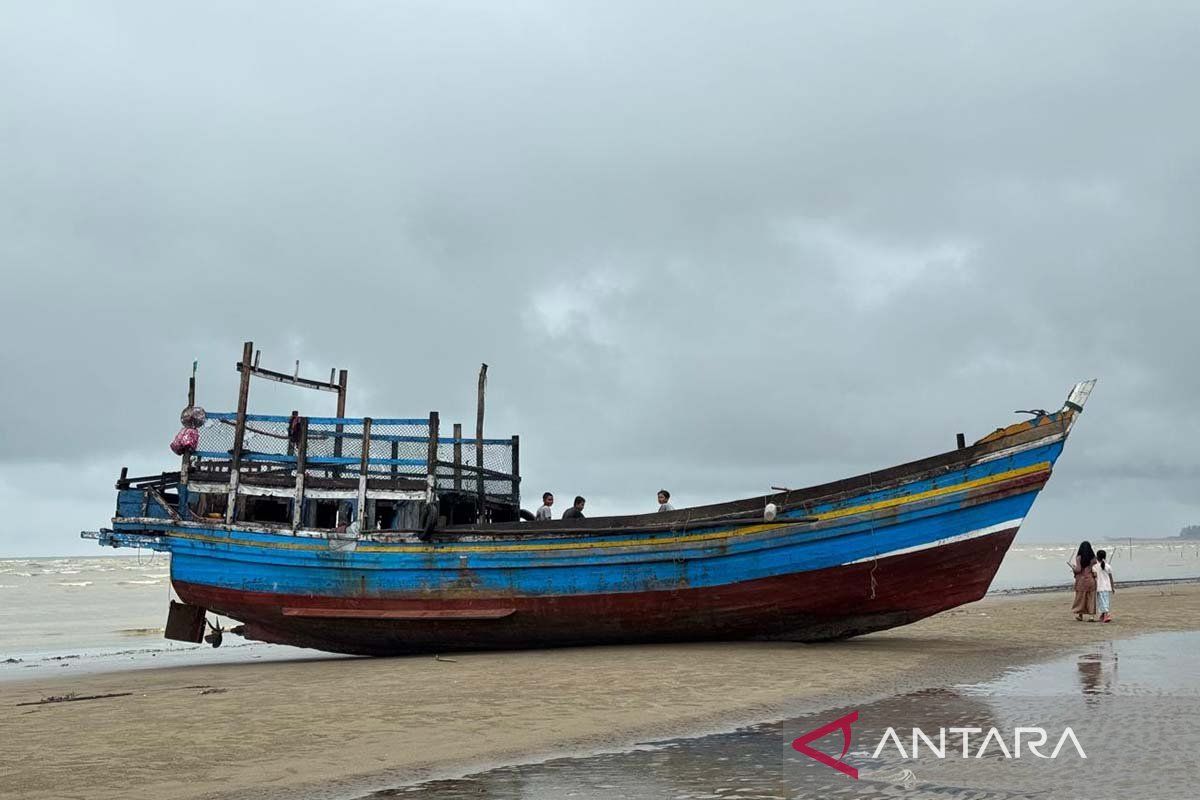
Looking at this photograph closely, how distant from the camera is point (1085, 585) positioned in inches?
794

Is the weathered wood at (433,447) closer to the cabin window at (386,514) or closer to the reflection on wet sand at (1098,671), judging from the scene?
the cabin window at (386,514)

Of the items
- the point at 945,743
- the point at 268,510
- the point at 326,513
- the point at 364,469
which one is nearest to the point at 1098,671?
the point at 945,743

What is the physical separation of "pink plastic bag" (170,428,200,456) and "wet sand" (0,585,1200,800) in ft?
12.4

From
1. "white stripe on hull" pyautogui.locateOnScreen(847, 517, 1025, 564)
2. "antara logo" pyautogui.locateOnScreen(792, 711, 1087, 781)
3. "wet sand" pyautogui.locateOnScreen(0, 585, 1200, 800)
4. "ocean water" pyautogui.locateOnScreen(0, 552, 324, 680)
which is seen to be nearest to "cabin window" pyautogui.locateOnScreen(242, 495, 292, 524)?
"wet sand" pyautogui.locateOnScreen(0, 585, 1200, 800)

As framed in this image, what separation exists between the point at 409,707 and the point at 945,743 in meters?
5.58

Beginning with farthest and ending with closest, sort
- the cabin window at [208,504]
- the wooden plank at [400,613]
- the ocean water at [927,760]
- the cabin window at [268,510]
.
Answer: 1. the cabin window at [268,510]
2. the cabin window at [208,504]
3. the wooden plank at [400,613]
4. the ocean water at [927,760]

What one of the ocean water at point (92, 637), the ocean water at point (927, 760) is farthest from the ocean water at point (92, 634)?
the ocean water at point (927, 760)

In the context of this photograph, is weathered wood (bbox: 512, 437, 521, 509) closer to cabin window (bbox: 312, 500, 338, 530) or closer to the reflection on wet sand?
cabin window (bbox: 312, 500, 338, 530)

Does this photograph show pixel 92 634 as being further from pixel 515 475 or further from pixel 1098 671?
pixel 1098 671

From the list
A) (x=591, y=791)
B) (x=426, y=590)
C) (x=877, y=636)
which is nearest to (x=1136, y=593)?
(x=877, y=636)

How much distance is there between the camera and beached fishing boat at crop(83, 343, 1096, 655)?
46.3 feet

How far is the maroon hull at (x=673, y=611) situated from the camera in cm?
1420

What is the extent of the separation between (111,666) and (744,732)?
45.8 feet

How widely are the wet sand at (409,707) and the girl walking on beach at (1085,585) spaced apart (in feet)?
10.4
